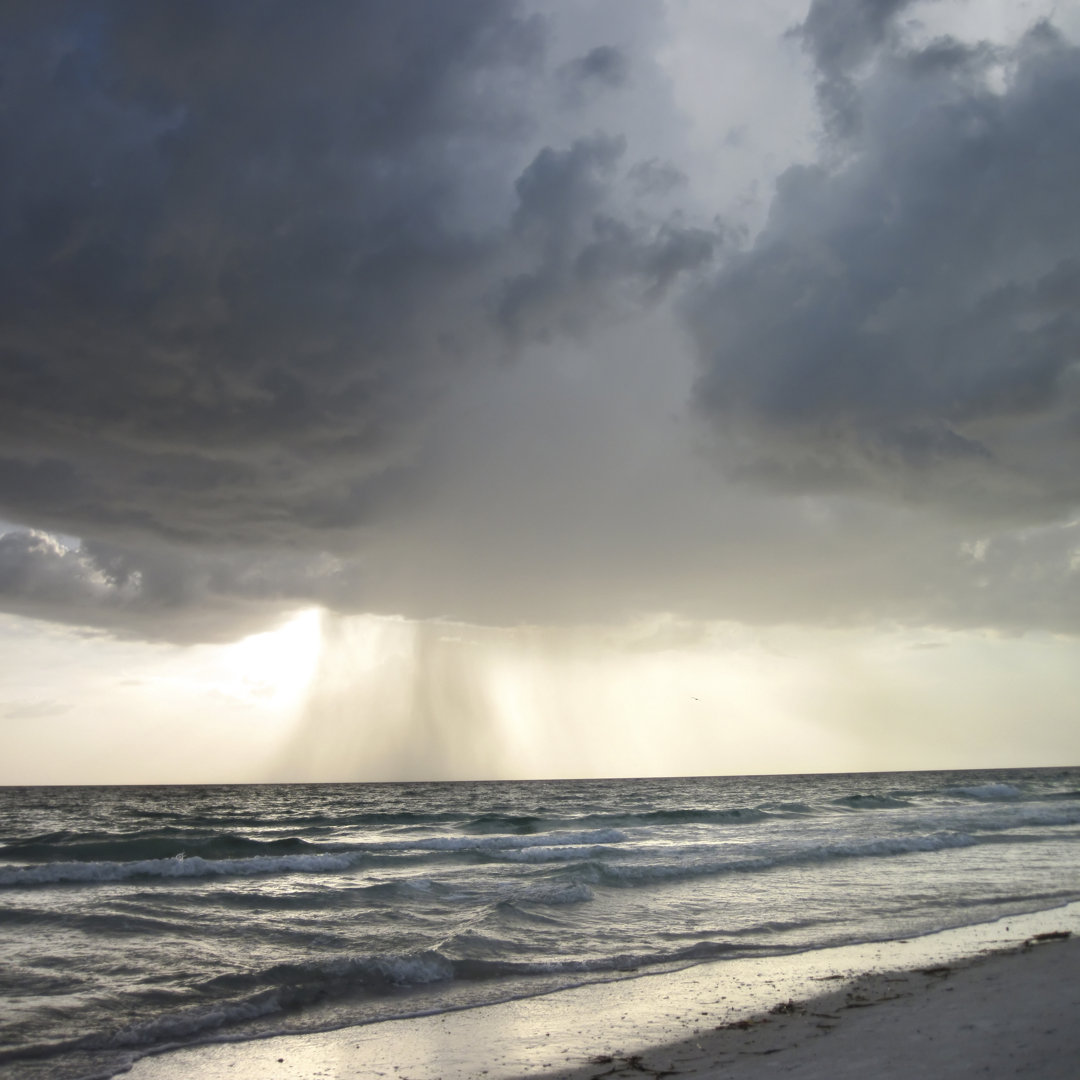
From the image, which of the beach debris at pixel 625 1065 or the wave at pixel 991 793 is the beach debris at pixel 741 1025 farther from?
the wave at pixel 991 793

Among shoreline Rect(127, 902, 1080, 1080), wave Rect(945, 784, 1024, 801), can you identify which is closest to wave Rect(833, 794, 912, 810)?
wave Rect(945, 784, 1024, 801)

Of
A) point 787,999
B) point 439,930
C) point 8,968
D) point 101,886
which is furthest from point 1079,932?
point 101,886

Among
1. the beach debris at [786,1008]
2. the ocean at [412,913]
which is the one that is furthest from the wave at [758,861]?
the beach debris at [786,1008]

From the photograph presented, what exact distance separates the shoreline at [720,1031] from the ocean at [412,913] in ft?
3.08

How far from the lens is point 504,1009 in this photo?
37.9 feet

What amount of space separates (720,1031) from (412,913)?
11903 millimetres

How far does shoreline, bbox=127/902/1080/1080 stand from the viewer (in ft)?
27.5

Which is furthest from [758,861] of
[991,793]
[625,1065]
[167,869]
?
[991,793]

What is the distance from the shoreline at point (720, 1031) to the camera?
27.5ft

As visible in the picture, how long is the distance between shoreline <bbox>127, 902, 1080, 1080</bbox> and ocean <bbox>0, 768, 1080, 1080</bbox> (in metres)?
0.94

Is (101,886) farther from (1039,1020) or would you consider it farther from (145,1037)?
(1039,1020)

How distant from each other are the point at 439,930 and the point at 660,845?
20966 mm

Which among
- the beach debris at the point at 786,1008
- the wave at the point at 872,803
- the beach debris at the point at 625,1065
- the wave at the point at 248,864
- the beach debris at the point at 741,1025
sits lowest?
the wave at the point at 872,803

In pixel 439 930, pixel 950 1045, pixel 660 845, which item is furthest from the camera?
pixel 660 845
